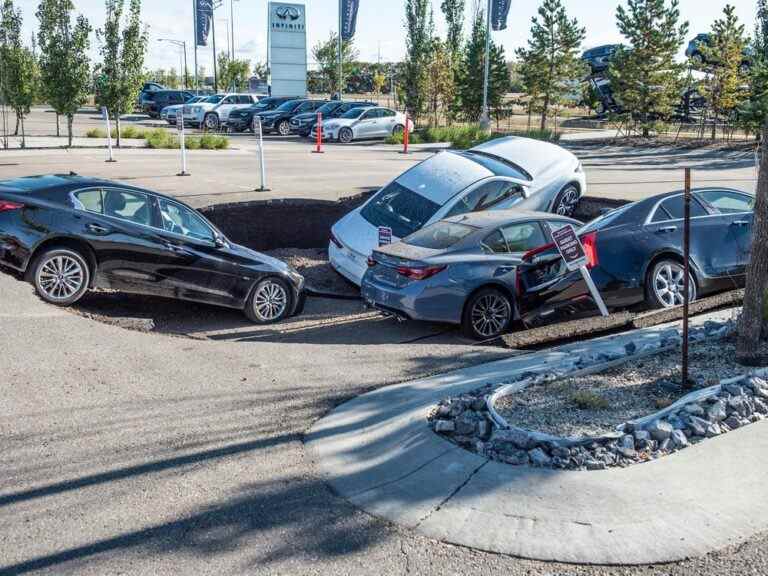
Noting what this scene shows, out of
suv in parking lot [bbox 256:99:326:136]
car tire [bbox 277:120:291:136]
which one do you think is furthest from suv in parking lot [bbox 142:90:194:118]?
car tire [bbox 277:120:291:136]

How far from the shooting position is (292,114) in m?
42.9

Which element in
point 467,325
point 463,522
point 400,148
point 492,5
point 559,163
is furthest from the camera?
point 492,5

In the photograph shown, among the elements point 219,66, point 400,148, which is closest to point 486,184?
point 400,148

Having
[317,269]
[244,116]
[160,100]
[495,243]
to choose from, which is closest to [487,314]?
[495,243]

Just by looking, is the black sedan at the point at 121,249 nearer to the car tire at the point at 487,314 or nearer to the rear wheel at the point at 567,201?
the car tire at the point at 487,314

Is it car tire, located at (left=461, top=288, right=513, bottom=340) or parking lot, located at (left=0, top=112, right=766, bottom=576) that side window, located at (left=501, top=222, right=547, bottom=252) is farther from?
parking lot, located at (left=0, top=112, right=766, bottom=576)

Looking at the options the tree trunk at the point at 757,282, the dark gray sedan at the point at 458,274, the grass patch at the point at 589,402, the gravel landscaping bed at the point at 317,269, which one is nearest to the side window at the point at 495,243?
the dark gray sedan at the point at 458,274

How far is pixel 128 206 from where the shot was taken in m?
10.7

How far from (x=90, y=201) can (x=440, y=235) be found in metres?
4.20

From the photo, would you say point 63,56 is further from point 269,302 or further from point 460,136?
point 269,302

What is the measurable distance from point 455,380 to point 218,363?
7.02 feet

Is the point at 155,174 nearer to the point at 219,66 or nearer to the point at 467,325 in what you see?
the point at 467,325

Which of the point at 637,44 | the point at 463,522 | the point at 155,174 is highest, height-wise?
the point at 637,44

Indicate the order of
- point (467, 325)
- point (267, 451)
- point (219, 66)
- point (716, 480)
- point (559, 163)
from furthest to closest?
point (219, 66)
point (559, 163)
point (467, 325)
point (267, 451)
point (716, 480)
